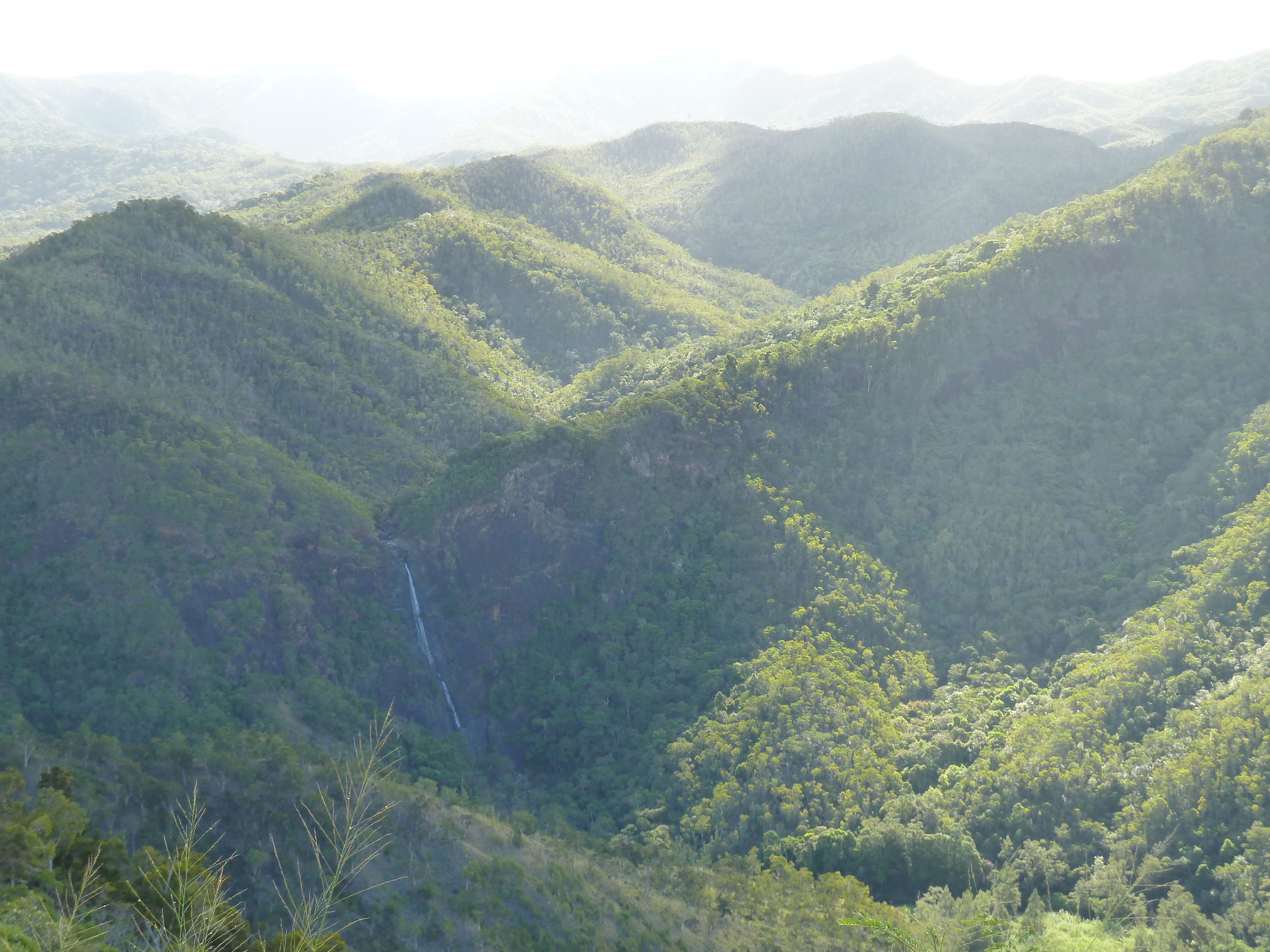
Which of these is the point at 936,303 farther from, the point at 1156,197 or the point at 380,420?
the point at 380,420

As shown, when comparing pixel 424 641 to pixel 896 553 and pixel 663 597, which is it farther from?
pixel 896 553

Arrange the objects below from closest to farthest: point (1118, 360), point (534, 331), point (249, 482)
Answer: point (249, 482)
point (1118, 360)
point (534, 331)

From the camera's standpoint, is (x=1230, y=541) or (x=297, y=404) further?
(x=297, y=404)

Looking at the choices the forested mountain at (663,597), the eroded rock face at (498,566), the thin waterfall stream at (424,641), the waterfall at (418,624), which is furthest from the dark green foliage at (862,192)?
the thin waterfall stream at (424,641)

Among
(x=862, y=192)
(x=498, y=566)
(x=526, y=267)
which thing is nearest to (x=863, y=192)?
(x=862, y=192)

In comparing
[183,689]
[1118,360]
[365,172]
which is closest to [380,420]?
[183,689]

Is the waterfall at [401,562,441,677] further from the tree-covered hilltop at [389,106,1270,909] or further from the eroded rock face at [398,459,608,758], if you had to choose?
the tree-covered hilltop at [389,106,1270,909]
